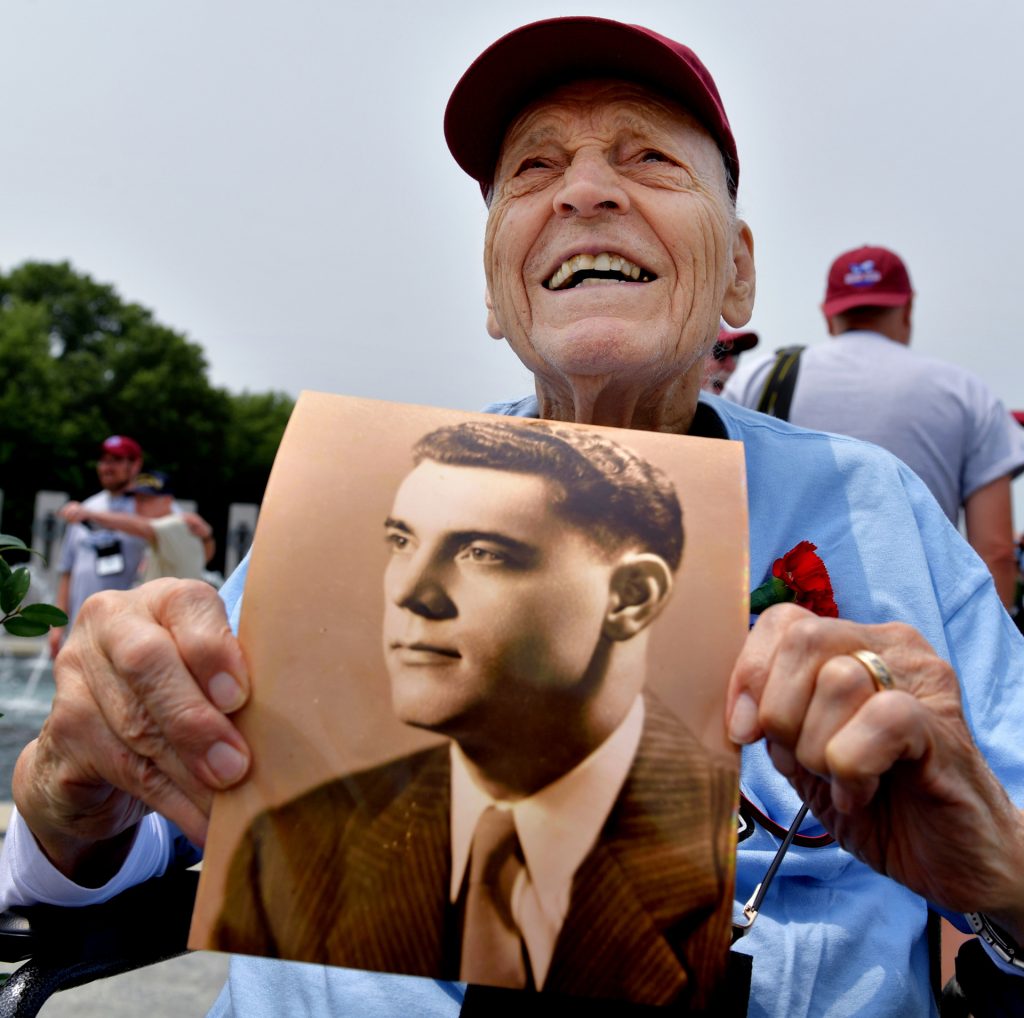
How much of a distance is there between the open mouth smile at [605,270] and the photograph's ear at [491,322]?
18cm

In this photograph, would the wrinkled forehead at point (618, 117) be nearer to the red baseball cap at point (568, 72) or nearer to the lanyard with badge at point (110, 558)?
the red baseball cap at point (568, 72)

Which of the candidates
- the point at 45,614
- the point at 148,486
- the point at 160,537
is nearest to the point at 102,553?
the point at 160,537

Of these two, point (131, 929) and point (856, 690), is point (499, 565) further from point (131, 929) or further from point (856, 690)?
point (131, 929)

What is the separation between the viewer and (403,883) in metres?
0.76

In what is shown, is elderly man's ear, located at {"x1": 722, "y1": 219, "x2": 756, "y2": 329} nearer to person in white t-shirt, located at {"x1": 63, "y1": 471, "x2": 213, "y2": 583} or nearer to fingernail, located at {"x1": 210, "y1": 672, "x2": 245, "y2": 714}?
fingernail, located at {"x1": 210, "y1": 672, "x2": 245, "y2": 714}

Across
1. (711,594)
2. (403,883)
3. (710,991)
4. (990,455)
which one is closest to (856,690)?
(711,594)

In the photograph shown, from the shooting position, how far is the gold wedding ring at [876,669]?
72 cm

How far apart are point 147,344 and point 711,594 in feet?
110

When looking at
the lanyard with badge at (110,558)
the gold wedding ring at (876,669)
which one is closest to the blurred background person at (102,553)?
the lanyard with badge at (110,558)

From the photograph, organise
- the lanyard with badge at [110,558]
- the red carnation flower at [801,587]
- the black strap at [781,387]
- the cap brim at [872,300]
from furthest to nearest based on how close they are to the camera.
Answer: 1. the lanyard with badge at [110,558]
2. the cap brim at [872,300]
3. the black strap at [781,387]
4. the red carnation flower at [801,587]

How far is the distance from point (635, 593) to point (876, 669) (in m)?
0.19

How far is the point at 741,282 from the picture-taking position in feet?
4.85

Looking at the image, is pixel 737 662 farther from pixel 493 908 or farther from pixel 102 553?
pixel 102 553

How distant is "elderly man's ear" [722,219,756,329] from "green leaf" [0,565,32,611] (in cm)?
96
